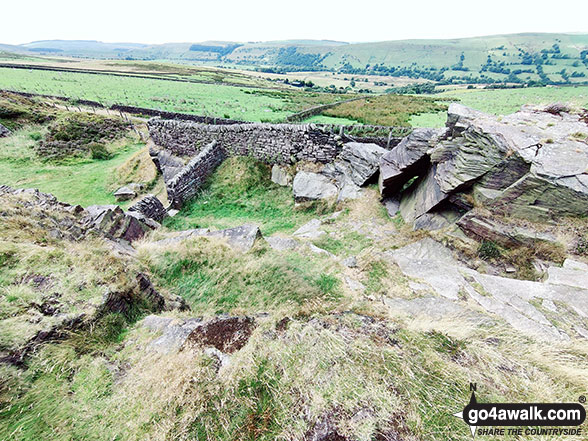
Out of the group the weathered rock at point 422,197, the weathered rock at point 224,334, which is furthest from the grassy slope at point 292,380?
the weathered rock at point 422,197

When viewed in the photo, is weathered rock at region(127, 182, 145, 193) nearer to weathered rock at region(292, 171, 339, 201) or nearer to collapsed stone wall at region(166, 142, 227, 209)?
collapsed stone wall at region(166, 142, 227, 209)

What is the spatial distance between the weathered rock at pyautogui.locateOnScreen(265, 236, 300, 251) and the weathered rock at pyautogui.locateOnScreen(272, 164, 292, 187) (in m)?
5.94

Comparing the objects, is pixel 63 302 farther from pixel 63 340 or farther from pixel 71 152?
pixel 71 152

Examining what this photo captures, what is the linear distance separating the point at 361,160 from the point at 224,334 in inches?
453

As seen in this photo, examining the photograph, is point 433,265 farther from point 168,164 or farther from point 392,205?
point 168,164

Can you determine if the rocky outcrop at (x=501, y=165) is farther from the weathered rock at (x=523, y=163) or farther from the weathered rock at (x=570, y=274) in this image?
the weathered rock at (x=570, y=274)

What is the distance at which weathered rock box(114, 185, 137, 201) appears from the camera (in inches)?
629

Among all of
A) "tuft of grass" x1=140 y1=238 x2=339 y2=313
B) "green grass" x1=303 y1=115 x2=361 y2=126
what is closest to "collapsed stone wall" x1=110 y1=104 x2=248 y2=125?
"green grass" x1=303 y1=115 x2=361 y2=126

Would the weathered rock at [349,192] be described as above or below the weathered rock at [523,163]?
below

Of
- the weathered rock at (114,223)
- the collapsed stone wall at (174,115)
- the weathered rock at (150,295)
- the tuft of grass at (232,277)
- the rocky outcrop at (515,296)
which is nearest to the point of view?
the rocky outcrop at (515,296)

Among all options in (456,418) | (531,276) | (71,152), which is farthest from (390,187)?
(71,152)

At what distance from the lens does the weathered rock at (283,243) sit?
9391mm

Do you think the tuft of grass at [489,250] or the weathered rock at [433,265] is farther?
the tuft of grass at [489,250]

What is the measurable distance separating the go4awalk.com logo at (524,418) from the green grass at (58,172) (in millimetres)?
18859
